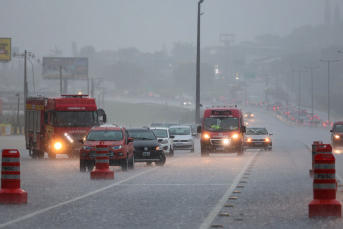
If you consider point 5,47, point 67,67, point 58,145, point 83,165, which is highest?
point 67,67

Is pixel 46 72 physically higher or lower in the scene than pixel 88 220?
higher

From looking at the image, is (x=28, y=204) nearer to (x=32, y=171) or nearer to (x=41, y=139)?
(x=32, y=171)

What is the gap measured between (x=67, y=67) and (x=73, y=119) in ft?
384

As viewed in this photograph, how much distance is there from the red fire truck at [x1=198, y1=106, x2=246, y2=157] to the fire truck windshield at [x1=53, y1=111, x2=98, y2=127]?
5715 mm

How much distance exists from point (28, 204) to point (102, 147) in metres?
7.25

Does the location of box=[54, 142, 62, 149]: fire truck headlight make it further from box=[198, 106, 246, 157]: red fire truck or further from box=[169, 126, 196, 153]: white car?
box=[169, 126, 196, 153]: white car

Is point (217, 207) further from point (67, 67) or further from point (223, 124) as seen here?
point (67, 67)

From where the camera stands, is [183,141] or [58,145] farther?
[183,141]

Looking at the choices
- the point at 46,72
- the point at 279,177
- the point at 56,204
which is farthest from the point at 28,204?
the point at 46,72

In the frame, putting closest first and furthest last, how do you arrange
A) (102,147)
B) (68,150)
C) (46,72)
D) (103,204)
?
(103,204) → (102,147) → (68,150) → (46,72)

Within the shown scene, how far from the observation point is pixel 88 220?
40.4 ft

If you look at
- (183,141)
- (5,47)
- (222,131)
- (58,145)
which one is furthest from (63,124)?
(5,47)

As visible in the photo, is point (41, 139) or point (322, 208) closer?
point (322, 208)

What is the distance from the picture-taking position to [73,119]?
35500 mm
